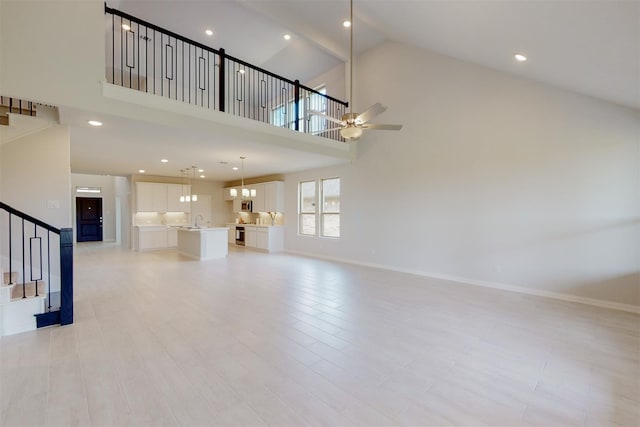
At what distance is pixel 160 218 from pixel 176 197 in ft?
3.29

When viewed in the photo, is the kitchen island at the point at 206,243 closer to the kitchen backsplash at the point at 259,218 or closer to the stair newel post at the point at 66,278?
the kitchen backsplash at the point at 259,218

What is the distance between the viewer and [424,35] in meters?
4.63

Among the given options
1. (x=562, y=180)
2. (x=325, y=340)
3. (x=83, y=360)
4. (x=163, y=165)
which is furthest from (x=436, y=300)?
(x=163, y=165)

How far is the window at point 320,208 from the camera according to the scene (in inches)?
311

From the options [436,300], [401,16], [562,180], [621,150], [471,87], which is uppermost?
[401,16]

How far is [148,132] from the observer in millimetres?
4469

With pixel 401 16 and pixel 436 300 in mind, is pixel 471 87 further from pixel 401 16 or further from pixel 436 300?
pixel 436 300

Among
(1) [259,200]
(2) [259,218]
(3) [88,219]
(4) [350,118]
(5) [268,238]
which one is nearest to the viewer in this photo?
(4) [350,118]

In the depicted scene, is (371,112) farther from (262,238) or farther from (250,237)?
(250,237)

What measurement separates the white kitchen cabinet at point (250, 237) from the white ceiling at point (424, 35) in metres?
2.77

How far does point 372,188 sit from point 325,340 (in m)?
4.55

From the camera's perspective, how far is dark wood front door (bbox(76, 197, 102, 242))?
1229 centimetres

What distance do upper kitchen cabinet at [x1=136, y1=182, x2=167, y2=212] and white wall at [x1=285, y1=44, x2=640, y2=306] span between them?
265 inches

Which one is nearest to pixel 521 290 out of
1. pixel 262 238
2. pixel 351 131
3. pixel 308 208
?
pixel 351 131
